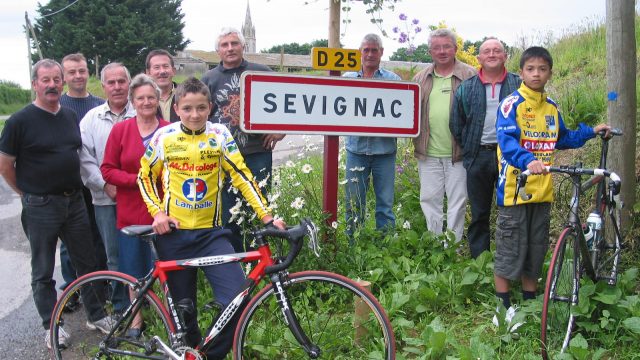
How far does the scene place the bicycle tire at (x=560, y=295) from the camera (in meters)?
3.27

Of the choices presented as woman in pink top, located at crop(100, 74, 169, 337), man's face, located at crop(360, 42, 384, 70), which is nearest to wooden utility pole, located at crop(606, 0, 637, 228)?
man's face, located at crop(360, 42, 384, 70)

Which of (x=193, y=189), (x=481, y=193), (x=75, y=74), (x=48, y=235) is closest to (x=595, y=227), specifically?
(x=481, y=193)

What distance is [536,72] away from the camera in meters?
3.60

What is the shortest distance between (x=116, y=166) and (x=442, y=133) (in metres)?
2.61

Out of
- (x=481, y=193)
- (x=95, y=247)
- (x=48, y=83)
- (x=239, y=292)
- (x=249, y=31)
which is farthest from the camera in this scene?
(x=249, y=31)

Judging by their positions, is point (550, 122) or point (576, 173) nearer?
point (576, 173)

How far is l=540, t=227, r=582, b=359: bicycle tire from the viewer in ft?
10.7

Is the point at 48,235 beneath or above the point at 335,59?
beneath

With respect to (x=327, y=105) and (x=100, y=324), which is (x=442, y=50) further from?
(x=100, y=324)

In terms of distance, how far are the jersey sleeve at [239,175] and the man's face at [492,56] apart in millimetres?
2182

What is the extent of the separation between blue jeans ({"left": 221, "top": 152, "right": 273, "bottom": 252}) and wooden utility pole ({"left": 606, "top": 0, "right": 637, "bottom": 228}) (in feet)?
8.56

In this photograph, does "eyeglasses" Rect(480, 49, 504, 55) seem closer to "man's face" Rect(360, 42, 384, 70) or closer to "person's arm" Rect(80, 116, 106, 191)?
"man's face" Rect(360, 42, 384, 70)

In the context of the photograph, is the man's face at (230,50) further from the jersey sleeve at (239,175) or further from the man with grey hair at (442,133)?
the jersey sleeve at (239,175)

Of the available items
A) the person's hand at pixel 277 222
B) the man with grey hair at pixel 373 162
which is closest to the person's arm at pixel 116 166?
the person's hand at pixel 277 222
